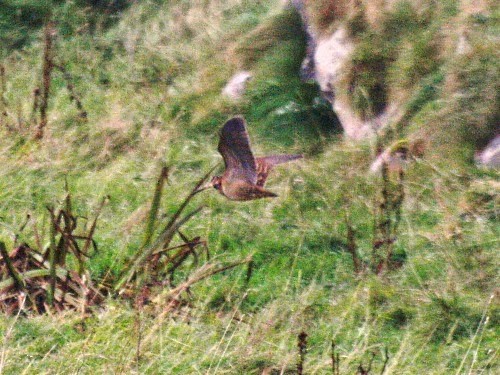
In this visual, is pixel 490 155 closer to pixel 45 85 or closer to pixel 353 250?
pixel 353 250

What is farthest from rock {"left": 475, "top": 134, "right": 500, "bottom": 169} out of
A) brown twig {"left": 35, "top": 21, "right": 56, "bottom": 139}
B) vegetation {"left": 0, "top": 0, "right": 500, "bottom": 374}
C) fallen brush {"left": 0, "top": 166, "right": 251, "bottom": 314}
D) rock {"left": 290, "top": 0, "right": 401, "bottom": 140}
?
brown twig {"left": 35, "top": 21, "right": 56, "bottom": 139}

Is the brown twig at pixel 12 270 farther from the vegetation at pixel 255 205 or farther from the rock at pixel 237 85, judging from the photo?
the rock at pixel 237 85

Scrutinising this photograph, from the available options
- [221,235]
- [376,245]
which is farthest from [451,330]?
[221,235]

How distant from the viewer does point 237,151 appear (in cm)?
362

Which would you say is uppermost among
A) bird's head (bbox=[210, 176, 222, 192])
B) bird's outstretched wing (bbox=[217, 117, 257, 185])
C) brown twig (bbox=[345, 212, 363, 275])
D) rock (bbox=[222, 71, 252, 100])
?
bird's outstretched wing (bbox=[217, 117, 257, 185])

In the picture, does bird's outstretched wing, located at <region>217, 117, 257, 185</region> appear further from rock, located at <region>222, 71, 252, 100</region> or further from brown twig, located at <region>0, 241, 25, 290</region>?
rock, located at <region>222, 71, 252, 100</region>

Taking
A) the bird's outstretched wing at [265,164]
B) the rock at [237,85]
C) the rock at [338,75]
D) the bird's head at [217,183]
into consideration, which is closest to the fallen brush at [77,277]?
the bird's outstretched wing at [265,164]

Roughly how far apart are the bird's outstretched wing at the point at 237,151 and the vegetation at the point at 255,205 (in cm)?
57

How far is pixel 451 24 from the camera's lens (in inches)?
268

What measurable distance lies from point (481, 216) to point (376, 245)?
34.5 inches

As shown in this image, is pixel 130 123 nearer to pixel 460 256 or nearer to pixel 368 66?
pixel 368 66

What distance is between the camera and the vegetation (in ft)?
14.0

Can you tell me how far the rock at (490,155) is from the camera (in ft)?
19.9

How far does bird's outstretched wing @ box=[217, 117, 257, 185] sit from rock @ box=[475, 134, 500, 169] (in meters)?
2.80
